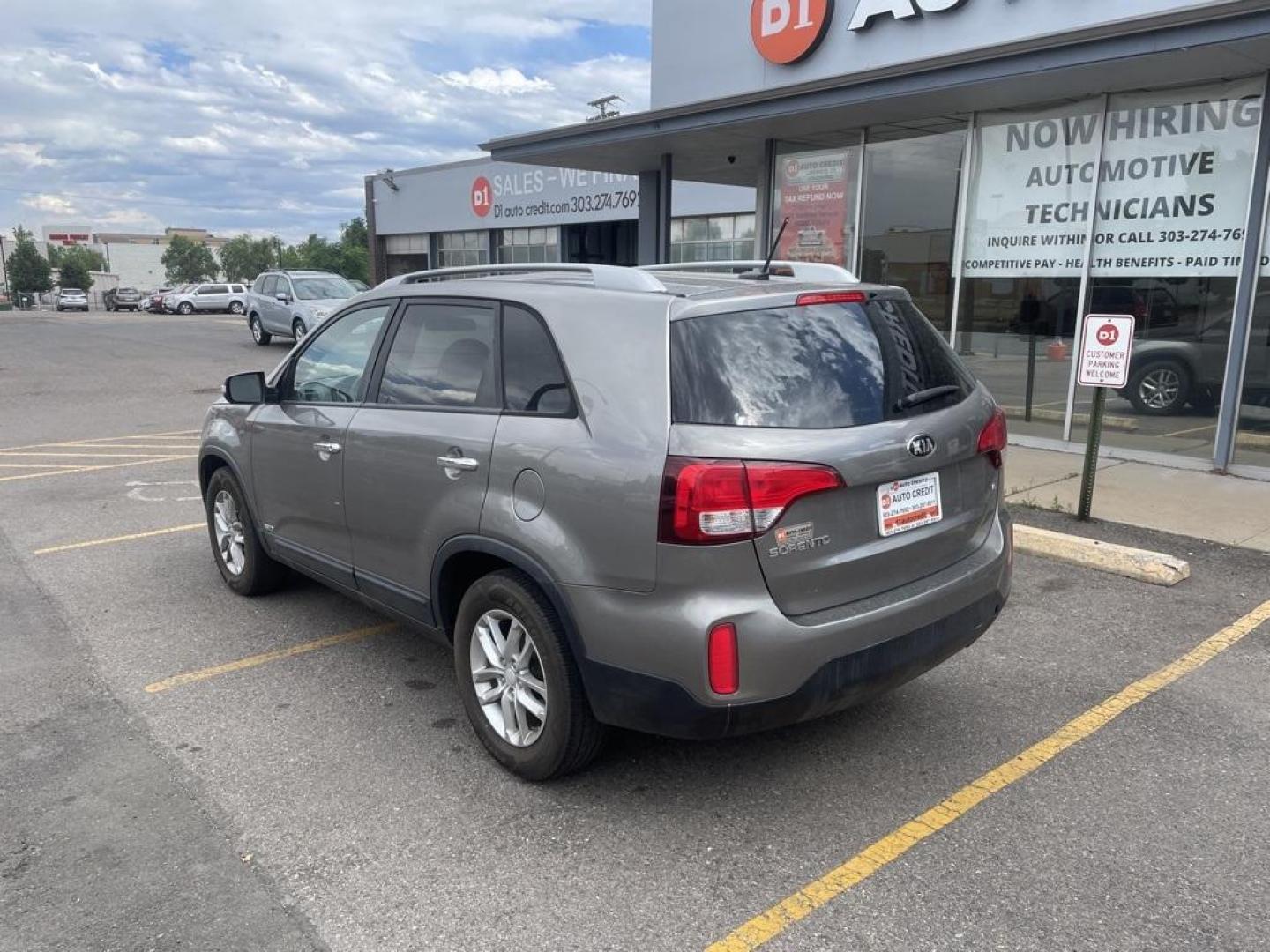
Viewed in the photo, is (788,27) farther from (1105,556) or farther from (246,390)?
(246,390)

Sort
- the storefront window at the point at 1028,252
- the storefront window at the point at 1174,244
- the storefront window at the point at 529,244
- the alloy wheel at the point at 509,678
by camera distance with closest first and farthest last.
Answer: the alloy wheel at the point at 509,678 < the storefront window at the point at 1174,244 < the storefront window at the point at 1028,252 < the storefront window at the point at 529,244

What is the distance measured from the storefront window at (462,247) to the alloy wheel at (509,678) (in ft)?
95.8

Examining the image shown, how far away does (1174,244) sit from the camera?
343 inches

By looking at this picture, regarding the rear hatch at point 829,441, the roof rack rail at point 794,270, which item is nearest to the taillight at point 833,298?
the rear hatch at point 829,441

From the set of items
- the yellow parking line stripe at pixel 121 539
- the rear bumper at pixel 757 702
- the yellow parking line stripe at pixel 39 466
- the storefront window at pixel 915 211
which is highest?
the storefront window at pixel 915 211

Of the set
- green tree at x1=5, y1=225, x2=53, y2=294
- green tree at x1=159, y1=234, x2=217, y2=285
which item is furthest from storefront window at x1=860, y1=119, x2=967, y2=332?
green tree at x1=159, y1=234, x2=217, y2=285

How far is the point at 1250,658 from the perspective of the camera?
4.50 m

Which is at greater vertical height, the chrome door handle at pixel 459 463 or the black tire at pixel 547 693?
the chrome door handle at pixel 459 463

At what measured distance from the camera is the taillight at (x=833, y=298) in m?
3.29

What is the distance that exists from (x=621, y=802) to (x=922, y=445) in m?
1.59

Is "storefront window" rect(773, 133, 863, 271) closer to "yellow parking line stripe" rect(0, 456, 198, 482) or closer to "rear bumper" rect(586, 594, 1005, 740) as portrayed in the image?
"yellow parking line stripe" rect(0, 456, 198, 482)

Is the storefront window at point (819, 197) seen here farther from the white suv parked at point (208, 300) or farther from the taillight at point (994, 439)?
the white suv parked at point (208, 300)

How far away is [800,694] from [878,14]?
1190cm

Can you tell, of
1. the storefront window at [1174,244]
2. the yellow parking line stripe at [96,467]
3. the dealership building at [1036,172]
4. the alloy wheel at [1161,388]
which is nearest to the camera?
the dealership building at [1036,172]
